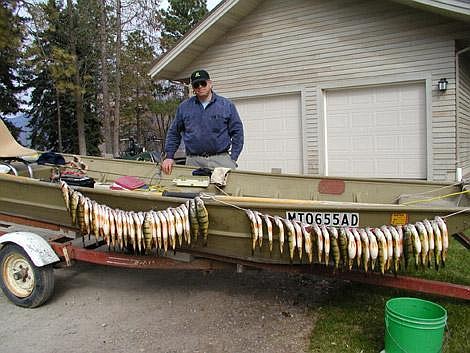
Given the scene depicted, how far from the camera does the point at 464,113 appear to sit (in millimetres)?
8477

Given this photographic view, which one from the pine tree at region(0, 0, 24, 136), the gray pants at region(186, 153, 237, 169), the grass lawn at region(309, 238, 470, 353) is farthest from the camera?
the pine tree at region(0, 0, 24, 136)

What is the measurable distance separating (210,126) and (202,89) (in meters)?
0.41

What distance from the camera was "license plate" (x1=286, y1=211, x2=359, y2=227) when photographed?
2916mm

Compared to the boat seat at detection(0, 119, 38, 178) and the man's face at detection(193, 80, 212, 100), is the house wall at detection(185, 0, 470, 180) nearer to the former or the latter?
the man's face at detection(193, 80, 212, 100)

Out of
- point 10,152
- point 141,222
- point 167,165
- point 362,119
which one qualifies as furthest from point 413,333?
point 362,119

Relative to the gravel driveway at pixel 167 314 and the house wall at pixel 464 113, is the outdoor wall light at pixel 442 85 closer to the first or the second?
the house wall at pixel 464 113

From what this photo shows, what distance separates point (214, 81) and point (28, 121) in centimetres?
1864

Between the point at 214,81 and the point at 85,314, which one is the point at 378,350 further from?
the point at 214,81

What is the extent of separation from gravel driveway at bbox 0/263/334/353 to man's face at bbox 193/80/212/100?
6.58 ft

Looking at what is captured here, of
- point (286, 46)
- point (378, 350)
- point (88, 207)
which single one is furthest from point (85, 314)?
point (286, 46)

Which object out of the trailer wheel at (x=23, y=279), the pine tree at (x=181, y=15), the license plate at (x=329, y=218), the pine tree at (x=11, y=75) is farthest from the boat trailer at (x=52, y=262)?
the pine tree at (x=181, y=15)

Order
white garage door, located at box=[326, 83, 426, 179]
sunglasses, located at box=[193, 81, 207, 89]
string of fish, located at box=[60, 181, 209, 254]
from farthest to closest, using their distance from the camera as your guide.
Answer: white garage door, located at box=[326, 83, 426, 179]
sunglasses, located at box=[193, 81, 207, 89]
string of fish, located at box=[60, 181, 209, 254]

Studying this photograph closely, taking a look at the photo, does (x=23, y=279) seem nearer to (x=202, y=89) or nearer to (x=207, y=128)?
(x=207, y=128)

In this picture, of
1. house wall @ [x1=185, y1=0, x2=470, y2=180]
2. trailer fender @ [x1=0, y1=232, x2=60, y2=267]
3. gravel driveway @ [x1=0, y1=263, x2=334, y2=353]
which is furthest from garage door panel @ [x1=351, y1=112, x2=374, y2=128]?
trailer fender @ [x1=0, y1=232, x2=60, y2=267]
